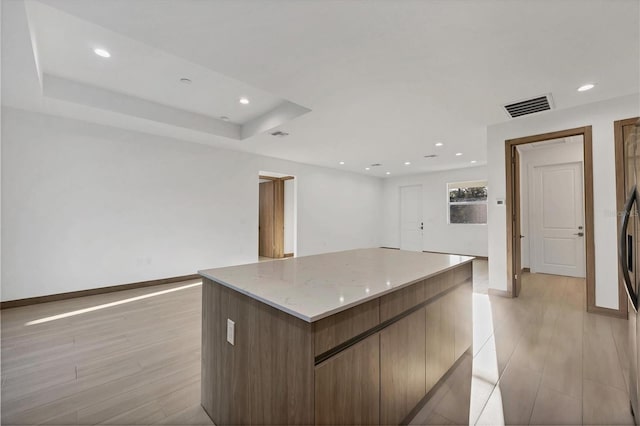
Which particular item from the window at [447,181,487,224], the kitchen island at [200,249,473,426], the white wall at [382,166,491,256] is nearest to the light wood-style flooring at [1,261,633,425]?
the kitchen island at [200,249,473,426]

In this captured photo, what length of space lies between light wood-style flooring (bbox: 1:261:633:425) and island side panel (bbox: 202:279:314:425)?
0.36 metres

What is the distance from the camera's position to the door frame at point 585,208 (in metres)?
3.28

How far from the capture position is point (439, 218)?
325 inches

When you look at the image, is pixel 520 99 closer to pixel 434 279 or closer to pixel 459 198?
pixel 434 279

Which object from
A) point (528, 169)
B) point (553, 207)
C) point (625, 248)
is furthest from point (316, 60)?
point (553, 207)

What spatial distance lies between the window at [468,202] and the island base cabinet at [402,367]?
22.8 feet

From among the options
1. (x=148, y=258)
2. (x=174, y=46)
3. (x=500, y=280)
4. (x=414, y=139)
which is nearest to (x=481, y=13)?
(x=174, y=46)

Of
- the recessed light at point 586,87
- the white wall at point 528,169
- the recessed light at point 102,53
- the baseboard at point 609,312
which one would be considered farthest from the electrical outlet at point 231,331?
the white wall at point 528,169

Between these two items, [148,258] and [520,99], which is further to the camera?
[148,258]

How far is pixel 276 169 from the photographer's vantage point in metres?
6.47

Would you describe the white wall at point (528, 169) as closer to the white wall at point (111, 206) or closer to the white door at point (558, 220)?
the white door at point (558, 220)

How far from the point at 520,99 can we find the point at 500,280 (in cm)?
249

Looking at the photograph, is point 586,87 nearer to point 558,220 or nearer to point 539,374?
point 539,374

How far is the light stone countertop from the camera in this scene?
1117 millimetres
